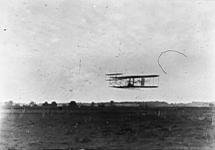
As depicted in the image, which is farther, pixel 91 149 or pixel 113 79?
pixel 113 79

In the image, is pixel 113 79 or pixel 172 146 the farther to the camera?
pixel 113 79

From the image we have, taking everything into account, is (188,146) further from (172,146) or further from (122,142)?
(122,142)

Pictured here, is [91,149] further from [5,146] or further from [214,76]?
[214,76]

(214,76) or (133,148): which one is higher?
(214,76)

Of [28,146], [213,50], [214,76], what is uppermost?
[213,50]

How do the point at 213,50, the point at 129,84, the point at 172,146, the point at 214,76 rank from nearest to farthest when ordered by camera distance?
1. the point at 213,50
2. the point at 214,76
3. the point at 172,146
4. the point at 129,84

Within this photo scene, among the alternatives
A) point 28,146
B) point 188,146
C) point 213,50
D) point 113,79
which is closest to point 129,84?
point 113,79

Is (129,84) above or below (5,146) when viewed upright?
above

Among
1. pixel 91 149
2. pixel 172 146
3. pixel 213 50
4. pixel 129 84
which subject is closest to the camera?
pixel 213 50

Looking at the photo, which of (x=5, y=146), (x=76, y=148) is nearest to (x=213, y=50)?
(x=76, y=148)
